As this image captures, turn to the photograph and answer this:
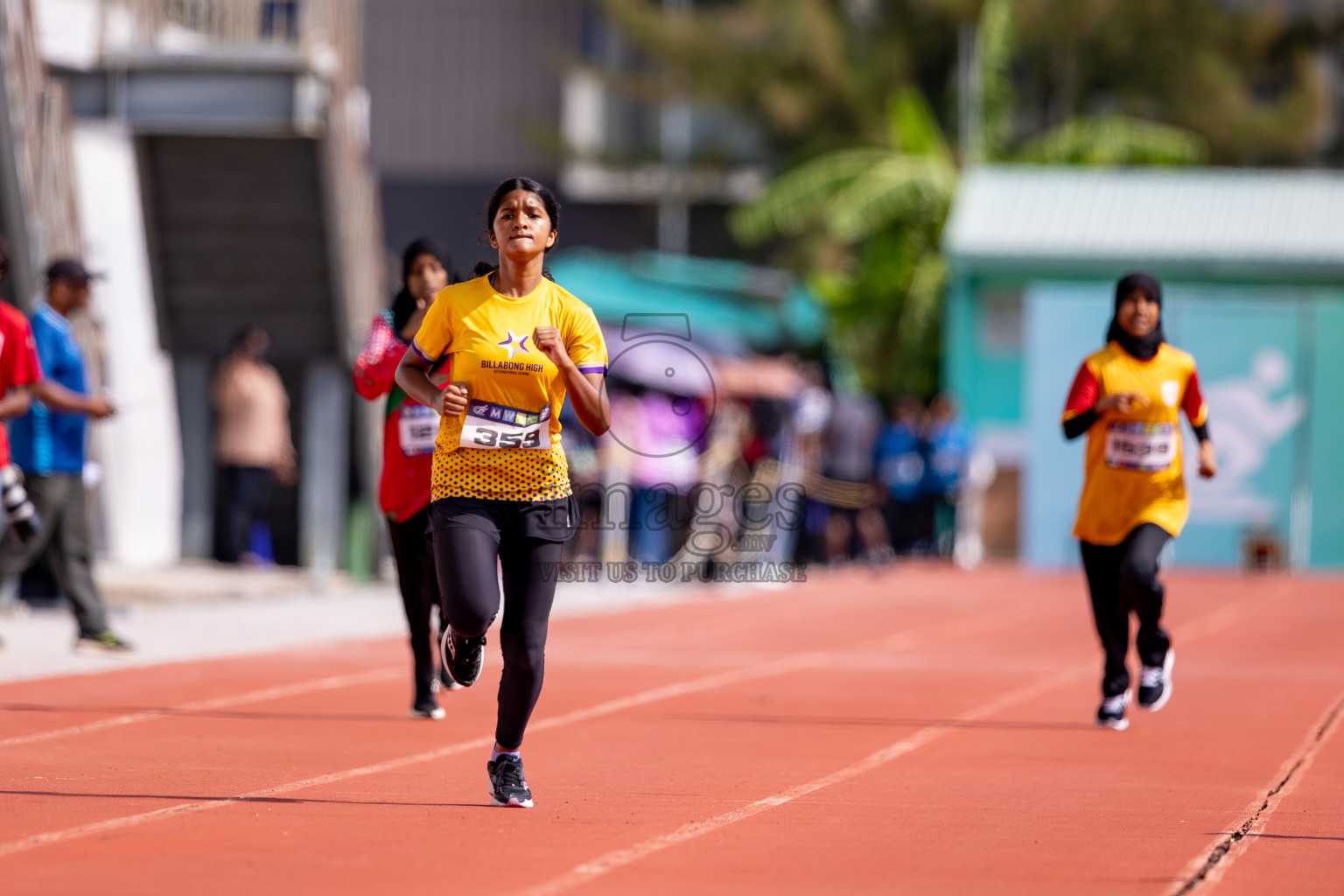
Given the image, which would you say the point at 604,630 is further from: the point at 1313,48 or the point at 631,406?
the point at 1313,48

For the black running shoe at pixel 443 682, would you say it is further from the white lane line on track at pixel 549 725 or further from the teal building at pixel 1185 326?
the teal building at pixel 1185 326

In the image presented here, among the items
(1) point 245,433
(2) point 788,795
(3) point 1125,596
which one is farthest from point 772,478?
(2) point 788,795

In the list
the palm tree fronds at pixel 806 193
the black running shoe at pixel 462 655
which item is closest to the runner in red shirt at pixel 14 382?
the black running shoe at pixel 462 655

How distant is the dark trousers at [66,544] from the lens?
38.5ft

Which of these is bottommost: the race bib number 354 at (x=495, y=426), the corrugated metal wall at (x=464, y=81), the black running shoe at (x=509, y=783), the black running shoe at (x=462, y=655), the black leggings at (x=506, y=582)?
the black running shoe at (x=509, y=783)

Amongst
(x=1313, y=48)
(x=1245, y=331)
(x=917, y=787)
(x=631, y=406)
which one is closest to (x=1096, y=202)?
(x=1245, y=331)

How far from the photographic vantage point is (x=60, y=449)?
1176cm

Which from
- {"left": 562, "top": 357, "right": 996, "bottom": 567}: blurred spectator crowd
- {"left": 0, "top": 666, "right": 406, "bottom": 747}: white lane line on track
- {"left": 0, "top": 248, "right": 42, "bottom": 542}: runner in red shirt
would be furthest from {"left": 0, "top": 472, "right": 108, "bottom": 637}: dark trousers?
{"left": 562, "top": 357, "right": 996, "bottom": 567}: blurred spectator crowd

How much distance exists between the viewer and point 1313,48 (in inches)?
1686

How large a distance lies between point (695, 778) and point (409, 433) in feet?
7.64

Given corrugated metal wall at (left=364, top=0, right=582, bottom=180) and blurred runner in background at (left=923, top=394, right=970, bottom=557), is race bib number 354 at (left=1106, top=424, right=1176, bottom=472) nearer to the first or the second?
blurred runner in background at (left=923, top=394, right=970, bottom=557)

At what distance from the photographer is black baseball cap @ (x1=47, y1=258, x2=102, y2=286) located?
11648 millimetres

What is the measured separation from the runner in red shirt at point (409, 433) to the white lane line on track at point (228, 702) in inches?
44.7

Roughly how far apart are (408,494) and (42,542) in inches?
117
